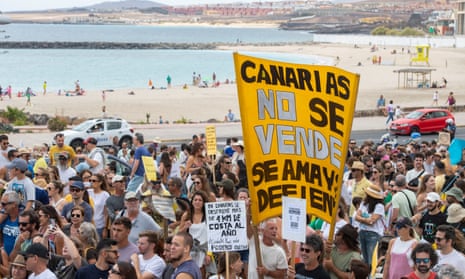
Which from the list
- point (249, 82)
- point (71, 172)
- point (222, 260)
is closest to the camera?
point (249, 82)

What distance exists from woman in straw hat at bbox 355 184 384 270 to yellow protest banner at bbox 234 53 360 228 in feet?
11.1

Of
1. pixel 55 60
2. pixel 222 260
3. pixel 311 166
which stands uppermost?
pixel 311 166

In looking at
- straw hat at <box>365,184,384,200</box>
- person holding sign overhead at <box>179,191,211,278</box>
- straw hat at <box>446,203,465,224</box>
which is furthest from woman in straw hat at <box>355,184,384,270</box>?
person holding sign overhead at <box>179,191,211,278</box>

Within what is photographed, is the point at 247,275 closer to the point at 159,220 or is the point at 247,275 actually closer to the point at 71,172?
the point at 159,220

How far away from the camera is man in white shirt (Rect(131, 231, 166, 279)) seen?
891 centimetres

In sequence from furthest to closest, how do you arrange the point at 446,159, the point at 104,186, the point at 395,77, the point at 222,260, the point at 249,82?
the point at 395,77
the point at 446,159
the point at 104,186
the point at 222,260
the point at 249,82

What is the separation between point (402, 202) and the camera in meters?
12.2

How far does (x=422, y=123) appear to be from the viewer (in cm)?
3912

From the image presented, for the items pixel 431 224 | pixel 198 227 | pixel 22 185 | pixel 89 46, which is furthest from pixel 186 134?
A: pixel 89 46

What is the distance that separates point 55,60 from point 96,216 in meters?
135

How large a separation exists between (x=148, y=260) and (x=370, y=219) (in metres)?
3.66

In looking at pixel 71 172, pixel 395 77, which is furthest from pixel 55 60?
pixel 71 172

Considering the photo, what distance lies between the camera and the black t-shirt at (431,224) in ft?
35.4

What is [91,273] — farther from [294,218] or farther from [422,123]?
[422,123]
